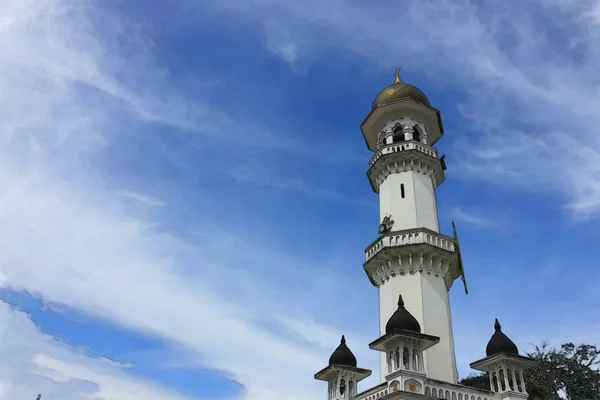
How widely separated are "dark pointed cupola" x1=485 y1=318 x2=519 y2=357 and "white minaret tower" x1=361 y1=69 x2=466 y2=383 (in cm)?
280

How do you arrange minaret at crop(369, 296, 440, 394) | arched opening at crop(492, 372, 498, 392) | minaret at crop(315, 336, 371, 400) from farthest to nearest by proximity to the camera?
minaret at crop(315, 336, 371, 400), arched opening at crop(492, 372, 498, 392), minaret at crop(369, 296, 440, 394)

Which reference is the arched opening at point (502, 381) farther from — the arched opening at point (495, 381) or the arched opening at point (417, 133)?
the arched opening at point (417, 133)

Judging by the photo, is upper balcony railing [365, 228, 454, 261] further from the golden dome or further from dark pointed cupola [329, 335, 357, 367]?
the golden dome

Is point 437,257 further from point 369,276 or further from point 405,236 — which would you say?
point 369,276

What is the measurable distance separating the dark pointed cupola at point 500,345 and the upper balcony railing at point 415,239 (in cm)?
560

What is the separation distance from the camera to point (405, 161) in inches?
1165

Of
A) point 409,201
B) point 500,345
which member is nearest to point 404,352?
point 500,345

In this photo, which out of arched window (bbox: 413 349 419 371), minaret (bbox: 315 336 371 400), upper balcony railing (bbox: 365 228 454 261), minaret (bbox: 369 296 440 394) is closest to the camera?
minaret (bbox: 369 296 440 394)

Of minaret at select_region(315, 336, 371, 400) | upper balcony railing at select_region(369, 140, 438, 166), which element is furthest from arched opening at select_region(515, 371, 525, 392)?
upper balcony railing at select_region(369, 140, 438, 166)

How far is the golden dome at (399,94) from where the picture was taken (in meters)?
32.0

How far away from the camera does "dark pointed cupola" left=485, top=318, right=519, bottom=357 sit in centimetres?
2061

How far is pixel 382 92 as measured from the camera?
108 ft

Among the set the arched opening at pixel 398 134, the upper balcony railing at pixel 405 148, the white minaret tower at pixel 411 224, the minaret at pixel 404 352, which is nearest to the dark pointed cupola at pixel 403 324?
the minaret at pixel 404 352

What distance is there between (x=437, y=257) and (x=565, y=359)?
14819 mm
